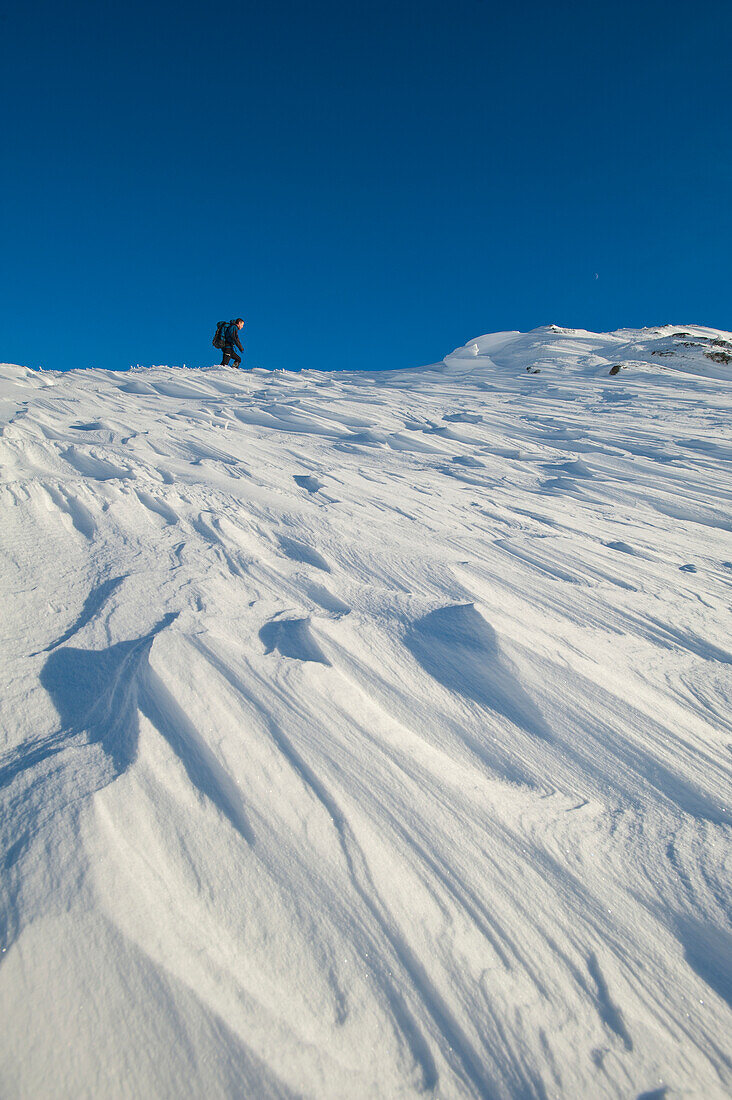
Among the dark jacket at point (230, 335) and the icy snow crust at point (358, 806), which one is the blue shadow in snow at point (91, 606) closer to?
the icy snow crust at point (358, 806)

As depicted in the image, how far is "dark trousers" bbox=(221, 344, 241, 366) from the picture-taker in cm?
1045

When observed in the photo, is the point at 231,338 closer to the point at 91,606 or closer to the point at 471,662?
the point at 91,606

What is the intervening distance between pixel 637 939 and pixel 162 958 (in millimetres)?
910

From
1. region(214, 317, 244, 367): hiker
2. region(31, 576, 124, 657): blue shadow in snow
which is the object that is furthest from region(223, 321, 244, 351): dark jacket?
region(31, 576, 124, 657): blue shadow in snow

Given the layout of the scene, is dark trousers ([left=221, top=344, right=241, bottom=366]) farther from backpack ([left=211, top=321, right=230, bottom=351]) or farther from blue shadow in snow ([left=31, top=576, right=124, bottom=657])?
blue shadow in snow ([left=31, top=576, right=124, bottom=657])

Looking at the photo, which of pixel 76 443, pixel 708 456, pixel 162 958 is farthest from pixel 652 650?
pixel 76 443

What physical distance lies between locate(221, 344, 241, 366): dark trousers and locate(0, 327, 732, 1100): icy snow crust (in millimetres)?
8850

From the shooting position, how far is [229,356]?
10547 millimetres

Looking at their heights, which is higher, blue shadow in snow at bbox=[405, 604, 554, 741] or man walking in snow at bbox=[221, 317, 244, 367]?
man walking in snow at bbox=[221, 317, 244, 367]

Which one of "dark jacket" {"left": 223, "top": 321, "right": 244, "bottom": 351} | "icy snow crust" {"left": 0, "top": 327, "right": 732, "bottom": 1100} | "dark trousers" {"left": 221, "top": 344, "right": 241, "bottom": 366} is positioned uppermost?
"dark jacket" {"left": 223, "top": 321, "right": 244, "bottom": 351}

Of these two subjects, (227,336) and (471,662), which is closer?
(471,662)

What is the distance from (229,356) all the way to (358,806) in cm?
1106

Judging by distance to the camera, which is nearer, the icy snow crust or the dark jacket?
the icy snow crust

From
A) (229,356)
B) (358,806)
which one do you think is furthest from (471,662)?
(229,356)
